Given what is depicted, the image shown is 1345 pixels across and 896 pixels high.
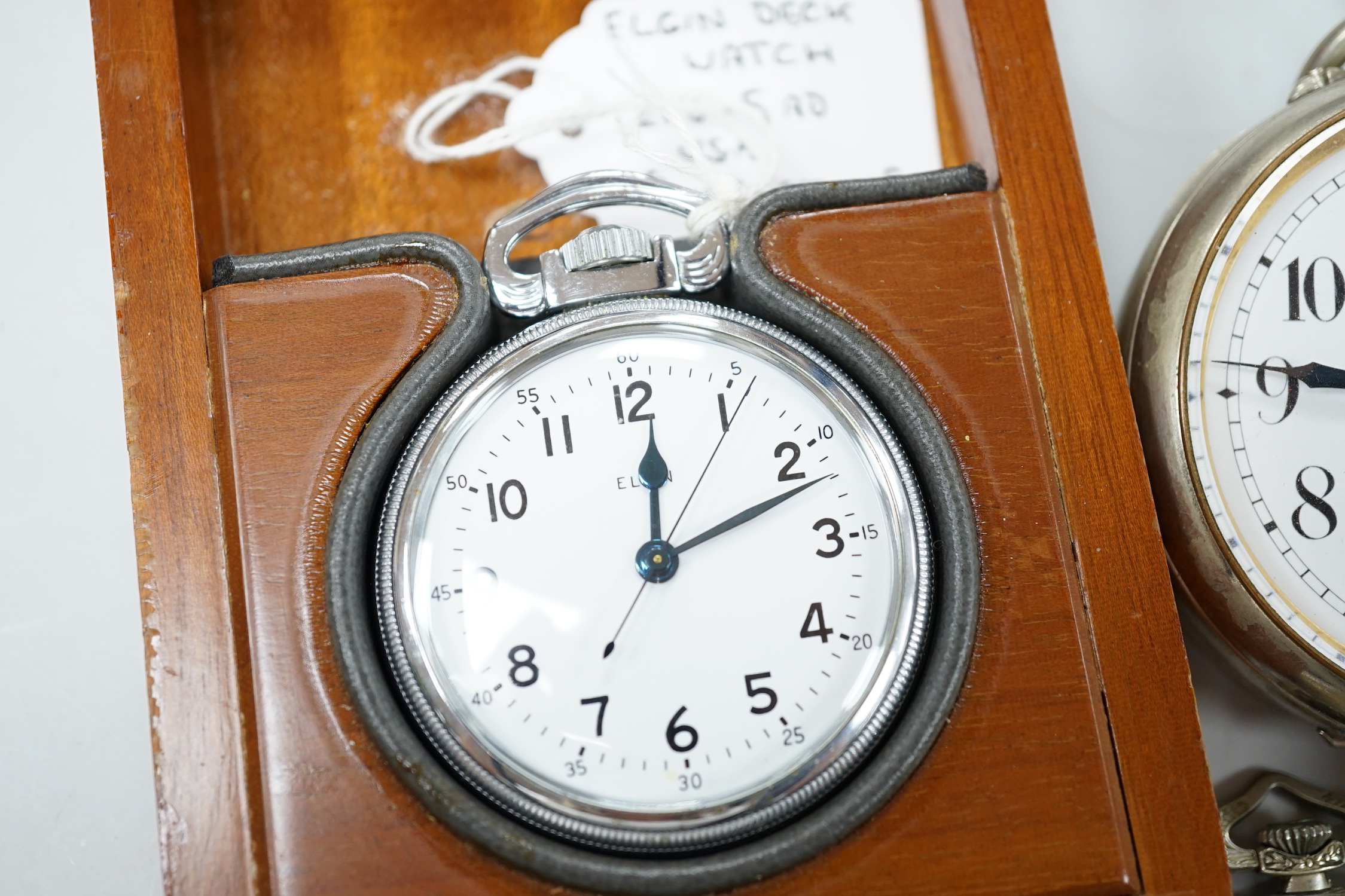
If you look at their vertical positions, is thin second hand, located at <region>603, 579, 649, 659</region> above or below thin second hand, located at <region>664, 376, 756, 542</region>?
below

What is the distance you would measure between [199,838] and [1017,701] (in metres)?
0.50

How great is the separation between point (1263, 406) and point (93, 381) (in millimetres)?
926

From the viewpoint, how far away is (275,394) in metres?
0.66

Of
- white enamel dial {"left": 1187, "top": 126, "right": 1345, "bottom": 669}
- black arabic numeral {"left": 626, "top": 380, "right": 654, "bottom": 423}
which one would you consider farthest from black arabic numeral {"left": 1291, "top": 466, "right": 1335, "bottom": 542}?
black arabic numeral {"left": 626, "top": 380, "right": 654, "bottom": 423}

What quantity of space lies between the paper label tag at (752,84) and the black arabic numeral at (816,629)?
37 centimetres

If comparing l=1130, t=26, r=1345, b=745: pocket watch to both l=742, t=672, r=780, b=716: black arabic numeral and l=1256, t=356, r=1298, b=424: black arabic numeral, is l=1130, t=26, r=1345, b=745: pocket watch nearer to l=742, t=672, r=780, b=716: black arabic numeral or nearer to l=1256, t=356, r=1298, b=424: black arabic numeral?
l=1256, t=356, r=1298, b=424: black arabic numeral

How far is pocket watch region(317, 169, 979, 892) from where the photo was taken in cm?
61

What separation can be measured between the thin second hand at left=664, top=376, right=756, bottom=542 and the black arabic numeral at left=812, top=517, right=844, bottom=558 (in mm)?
79

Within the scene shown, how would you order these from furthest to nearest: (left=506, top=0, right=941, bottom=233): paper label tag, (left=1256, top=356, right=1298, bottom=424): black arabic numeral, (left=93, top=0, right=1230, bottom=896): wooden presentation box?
(left=506, top=0, right=941, bottom=233): paper label tag < (left=1256, top=356, right=1298, bottom=424): black arabic numeral < (left=93, top=0, right=1230, bottom=896): wooden presentation box

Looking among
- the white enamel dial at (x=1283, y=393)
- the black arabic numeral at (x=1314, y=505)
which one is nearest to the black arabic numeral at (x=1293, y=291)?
the white enamel dial at (x=1283, y=393)

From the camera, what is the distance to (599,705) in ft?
2.02

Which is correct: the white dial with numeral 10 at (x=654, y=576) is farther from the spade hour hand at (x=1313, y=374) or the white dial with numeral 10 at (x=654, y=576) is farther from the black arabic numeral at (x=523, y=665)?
the spade hour hand at (x=1313, y=374)

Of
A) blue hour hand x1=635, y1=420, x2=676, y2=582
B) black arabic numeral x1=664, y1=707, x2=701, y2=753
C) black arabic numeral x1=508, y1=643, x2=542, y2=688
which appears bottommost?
black arabic numeral x1=664, y1=707, x2=701, y2=753

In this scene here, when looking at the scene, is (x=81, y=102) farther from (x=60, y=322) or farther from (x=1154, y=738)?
(x=1154, y=738)
